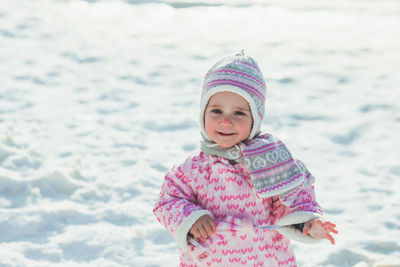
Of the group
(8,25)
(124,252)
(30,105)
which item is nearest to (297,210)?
(124,252)

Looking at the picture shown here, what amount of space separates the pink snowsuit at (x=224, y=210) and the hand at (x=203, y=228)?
0.07ft

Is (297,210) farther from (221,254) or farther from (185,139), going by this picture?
(185,139)

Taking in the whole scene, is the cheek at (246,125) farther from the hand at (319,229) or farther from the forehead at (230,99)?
the hand at (319,229)

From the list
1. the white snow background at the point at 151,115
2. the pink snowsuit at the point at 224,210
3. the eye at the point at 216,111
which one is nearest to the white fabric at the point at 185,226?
the pink snowsuit at the point at 224,210

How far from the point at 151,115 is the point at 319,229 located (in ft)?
10.5

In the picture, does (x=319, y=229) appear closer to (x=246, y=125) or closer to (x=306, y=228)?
(x=306, y=228)

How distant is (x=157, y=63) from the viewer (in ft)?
22.2

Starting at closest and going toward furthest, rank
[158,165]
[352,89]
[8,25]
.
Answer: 1. [158,165]
2. [352,89]
3. [8,25]

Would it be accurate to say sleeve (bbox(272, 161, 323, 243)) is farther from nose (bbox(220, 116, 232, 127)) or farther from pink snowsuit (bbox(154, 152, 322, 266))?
nose (bbox(220, 116, 232, 127))

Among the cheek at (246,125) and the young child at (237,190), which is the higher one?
the cheek at (246,125)

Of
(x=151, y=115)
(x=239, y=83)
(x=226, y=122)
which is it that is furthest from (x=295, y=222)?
(x=151, y=115)

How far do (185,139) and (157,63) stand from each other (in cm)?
211

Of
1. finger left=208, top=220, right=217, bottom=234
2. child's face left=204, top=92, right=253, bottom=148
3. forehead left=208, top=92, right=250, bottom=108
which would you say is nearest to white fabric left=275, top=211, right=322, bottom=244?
finger left=208, top=220, right=217, bottom=234

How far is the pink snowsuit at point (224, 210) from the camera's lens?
7.47 feet
